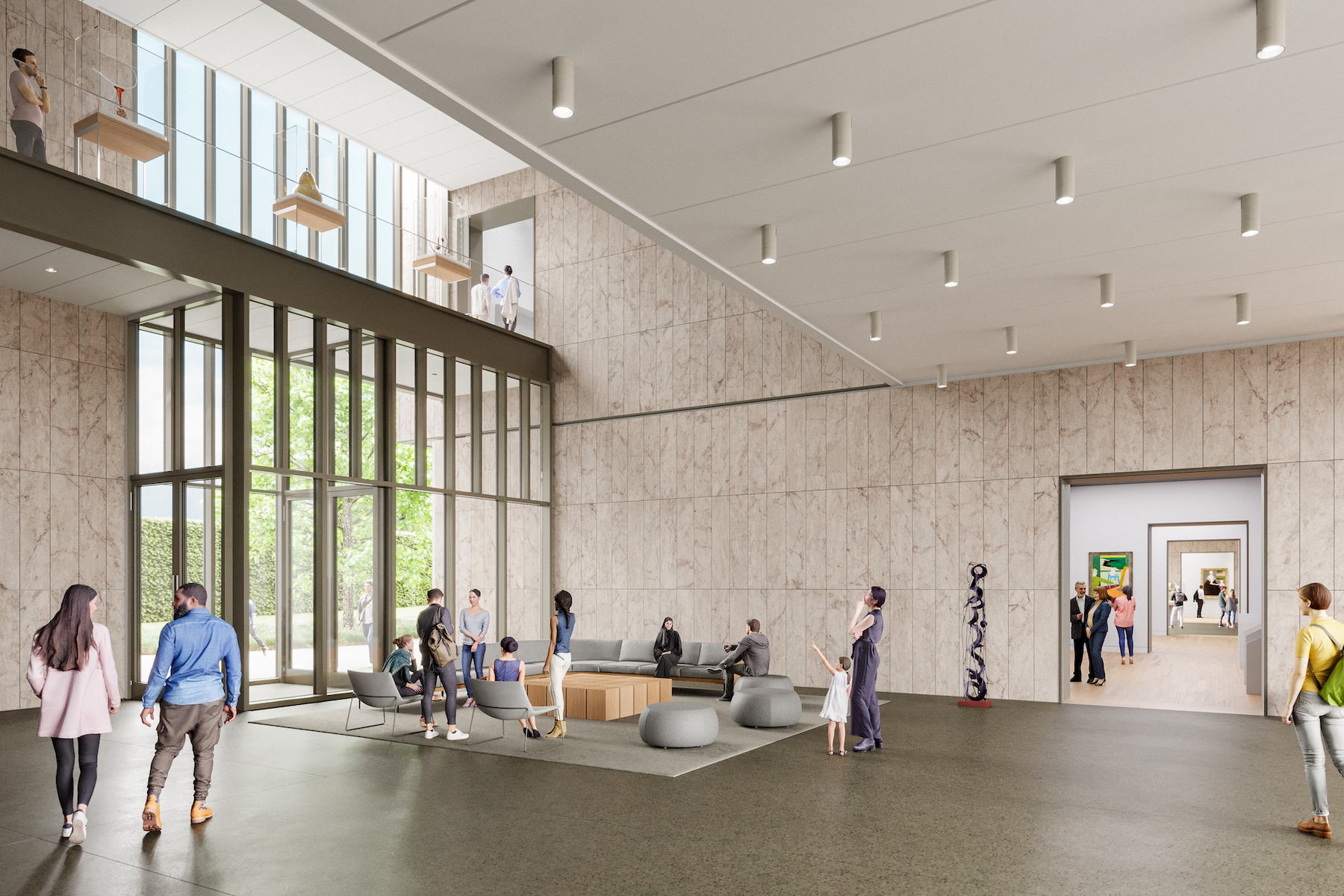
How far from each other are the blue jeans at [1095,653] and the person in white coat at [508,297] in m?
11.2

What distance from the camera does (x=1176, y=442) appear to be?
11.6 m

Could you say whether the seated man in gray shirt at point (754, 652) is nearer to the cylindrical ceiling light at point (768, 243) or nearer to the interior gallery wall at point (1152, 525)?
the cylindrical ceiling light at point (768, 243)

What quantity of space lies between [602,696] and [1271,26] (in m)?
8.89

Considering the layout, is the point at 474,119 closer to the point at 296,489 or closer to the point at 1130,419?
the point at 296,489

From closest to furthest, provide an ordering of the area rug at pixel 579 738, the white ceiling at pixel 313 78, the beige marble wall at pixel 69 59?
the area rug at pixel 579 738, the beige marble wall at pixel 69 59, the white ceiling at pixel 313 78

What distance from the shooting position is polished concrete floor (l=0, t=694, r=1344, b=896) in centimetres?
495

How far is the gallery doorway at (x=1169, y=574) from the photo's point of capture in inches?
624

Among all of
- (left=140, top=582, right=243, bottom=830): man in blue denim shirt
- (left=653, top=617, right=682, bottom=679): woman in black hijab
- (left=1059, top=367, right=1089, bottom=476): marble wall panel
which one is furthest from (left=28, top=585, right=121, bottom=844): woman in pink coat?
(left=1059, top=367, right=1089, bottom=476): marble wall panel

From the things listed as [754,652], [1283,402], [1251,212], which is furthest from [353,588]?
[1283,402]

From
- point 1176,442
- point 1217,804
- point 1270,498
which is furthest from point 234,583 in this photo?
point 1270,498

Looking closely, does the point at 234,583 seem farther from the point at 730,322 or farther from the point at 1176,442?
the point at 1176,442

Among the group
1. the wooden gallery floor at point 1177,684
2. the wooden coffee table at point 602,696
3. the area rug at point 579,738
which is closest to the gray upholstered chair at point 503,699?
the area rug at point 579,738

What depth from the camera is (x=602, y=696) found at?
1062 centimetres

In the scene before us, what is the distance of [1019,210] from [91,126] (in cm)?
1002
